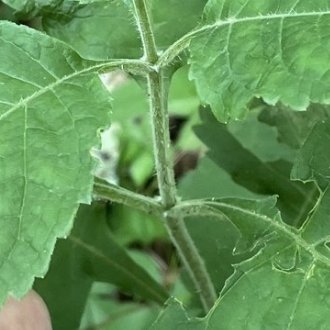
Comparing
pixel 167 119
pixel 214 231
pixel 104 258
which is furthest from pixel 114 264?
pixel 167 119

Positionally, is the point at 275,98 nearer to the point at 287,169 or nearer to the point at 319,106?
the point at 319,106

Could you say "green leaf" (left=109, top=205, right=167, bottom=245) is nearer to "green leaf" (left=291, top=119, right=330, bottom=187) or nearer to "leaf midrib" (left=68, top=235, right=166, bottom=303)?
"leaf midrib" (left=68, top=235, right=166, bottom=303)

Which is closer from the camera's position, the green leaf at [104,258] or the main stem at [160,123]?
the main stem at [160,123]

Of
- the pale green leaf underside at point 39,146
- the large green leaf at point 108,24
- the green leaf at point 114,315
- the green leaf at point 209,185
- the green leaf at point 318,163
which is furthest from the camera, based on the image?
the green leaf at point 114,315

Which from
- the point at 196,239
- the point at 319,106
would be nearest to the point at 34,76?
the point at 319,106

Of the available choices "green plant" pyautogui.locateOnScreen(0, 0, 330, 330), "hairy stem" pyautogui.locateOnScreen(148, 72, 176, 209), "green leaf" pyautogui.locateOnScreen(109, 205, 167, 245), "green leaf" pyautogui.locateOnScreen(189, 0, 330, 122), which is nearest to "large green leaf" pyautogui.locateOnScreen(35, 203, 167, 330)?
"green plant" pyautogui.locateOnScreen(0, 0, 330, 330)

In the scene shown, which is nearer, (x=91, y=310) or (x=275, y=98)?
(x=275, y=98)

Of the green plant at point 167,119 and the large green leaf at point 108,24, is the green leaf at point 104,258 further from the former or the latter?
the large green leaf at point 108,24

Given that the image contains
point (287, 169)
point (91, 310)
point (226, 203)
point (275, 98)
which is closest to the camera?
point (275, 98)

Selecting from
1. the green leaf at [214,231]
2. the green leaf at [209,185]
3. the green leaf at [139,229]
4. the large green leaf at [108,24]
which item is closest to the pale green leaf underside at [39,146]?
the large green leaf at [108,24]
